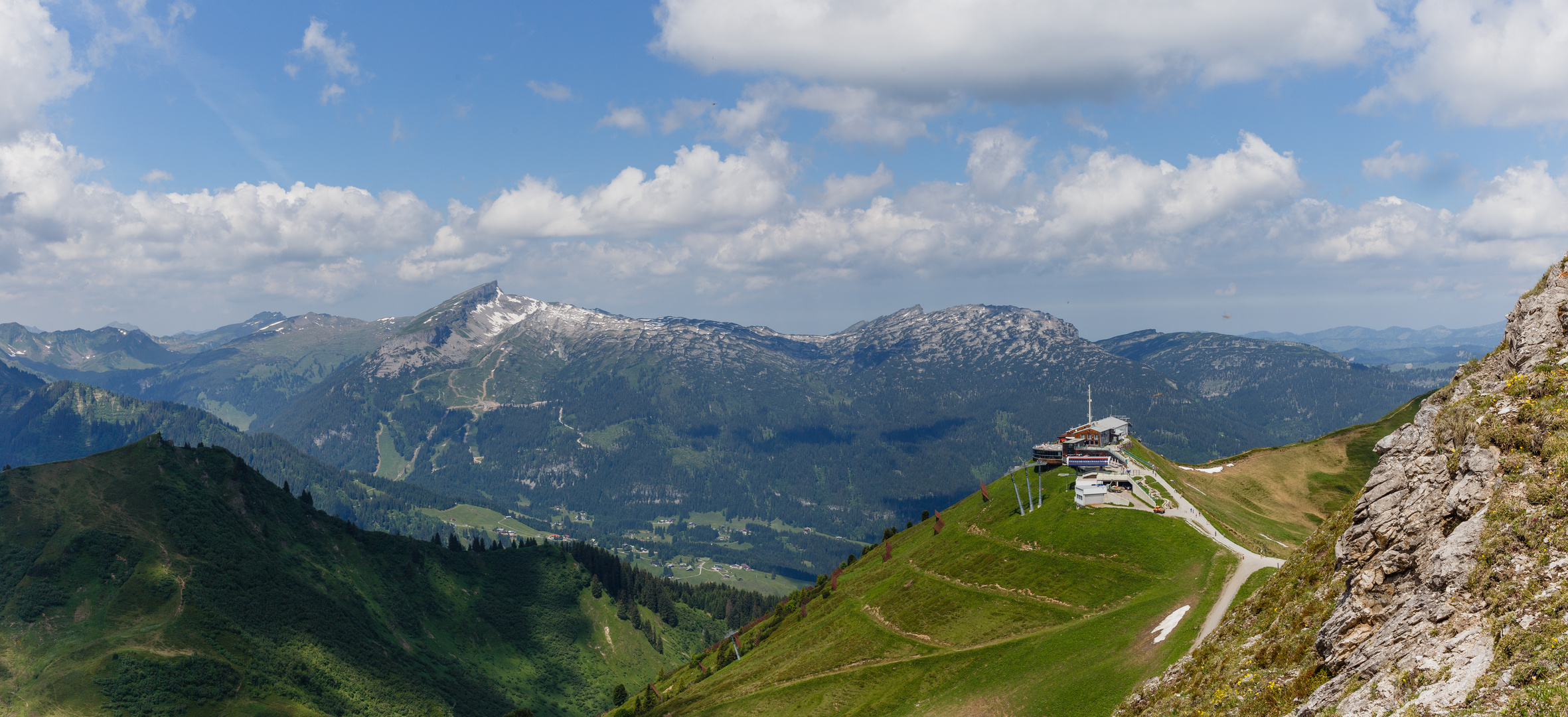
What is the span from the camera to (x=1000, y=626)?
350ft

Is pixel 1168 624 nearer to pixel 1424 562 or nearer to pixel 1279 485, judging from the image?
pixel 1424 562

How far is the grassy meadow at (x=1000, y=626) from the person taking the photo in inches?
3356

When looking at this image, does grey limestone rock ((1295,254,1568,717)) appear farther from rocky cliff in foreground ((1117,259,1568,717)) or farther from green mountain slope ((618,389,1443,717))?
green mountain slope ((618,389,1443,717))

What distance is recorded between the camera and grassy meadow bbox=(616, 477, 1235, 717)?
3356 inches

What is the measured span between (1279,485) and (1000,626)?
105 meters

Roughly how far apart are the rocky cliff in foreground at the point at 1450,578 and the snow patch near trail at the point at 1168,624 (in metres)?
38.9

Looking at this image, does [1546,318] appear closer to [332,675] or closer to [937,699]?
[937,699]

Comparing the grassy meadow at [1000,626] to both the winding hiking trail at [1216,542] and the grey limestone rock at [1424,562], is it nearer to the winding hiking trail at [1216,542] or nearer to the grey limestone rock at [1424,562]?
the winding hiking trail at [1216,542]

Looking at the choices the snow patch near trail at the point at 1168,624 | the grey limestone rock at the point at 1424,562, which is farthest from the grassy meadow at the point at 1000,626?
the grey limestone rock at the point at 1424,562

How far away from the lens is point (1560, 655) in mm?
23516

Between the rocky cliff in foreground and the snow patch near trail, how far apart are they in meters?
38.9

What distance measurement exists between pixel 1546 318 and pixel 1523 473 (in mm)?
13505

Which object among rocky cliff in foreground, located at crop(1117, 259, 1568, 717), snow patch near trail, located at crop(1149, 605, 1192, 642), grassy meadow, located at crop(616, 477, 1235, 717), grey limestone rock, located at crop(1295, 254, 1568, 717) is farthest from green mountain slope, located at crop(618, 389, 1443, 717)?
grey limestone rock, located at crop(1295, 254, 1568, 717)

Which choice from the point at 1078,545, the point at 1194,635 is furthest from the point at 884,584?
the point at 1194,635
